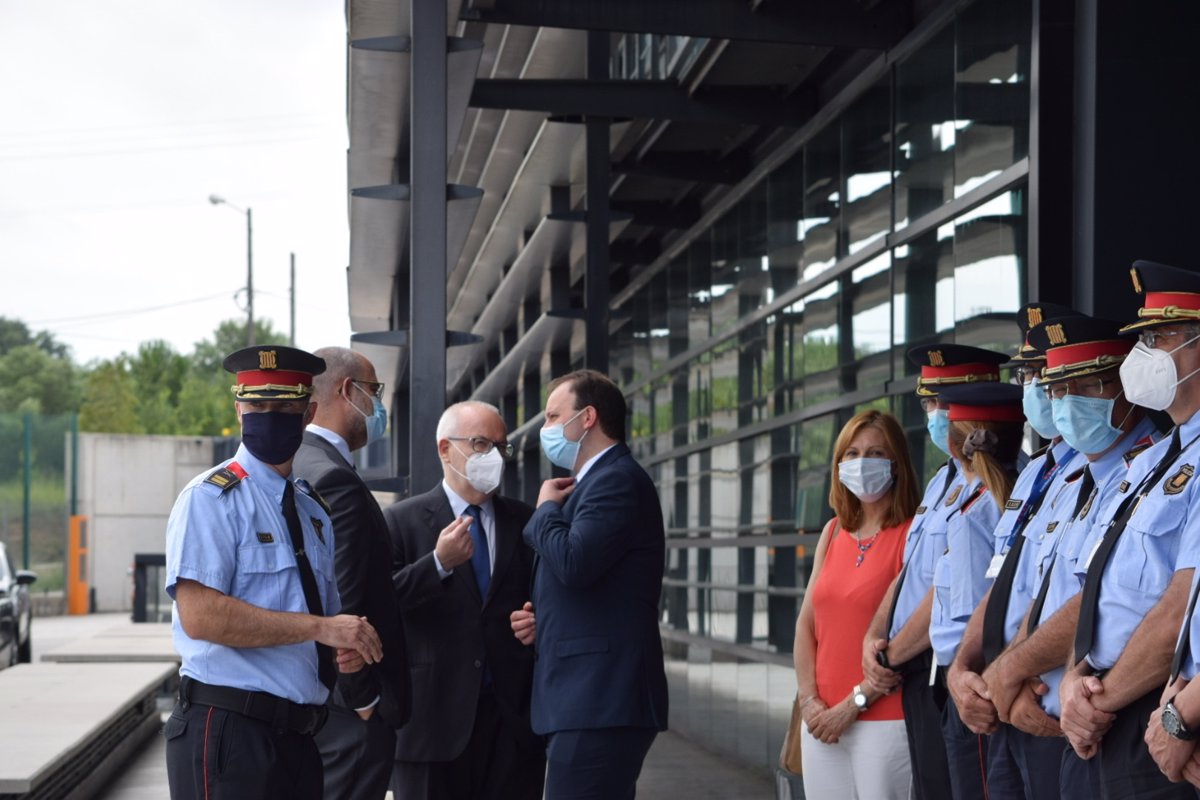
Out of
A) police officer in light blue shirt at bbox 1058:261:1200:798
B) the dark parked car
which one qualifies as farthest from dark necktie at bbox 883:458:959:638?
the dark parked car

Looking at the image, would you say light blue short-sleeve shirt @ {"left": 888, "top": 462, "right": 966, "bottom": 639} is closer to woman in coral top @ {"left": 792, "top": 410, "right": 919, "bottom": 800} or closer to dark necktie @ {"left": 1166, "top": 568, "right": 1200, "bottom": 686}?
woman in coral top @ {"left": 792, "top": 410, "right": 919, "bottom": 800}

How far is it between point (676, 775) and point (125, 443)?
3708cm

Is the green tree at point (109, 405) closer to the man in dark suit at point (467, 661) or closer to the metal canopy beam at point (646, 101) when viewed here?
the metal canopy beam at point (646, 101)

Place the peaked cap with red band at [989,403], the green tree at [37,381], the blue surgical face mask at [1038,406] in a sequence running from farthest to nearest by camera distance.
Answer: the green tree at [37,381] < the peaked cap with red band at [989,403] < the blue surgical face mask at [1038,406]

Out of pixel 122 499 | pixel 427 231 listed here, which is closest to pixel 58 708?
pixel 427 231

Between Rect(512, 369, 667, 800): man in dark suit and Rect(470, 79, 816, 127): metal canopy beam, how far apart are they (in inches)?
144

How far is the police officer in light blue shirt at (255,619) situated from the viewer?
4039 millimetres

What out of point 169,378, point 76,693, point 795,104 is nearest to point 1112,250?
point 795,104

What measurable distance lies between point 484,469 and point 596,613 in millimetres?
814

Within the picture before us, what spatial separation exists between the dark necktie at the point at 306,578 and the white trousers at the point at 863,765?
2007mm

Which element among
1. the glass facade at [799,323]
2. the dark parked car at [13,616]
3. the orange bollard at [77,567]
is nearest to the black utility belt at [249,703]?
the glass facade at [799,323]

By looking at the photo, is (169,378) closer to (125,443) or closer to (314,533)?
(125,443)

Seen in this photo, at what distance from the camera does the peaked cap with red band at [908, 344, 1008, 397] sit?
5434 mm

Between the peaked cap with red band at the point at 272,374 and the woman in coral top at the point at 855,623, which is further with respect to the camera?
the woman in coral top at the point at 855,623
